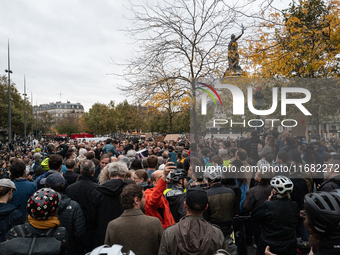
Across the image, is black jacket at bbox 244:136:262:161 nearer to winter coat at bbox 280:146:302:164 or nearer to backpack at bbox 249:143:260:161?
backpack at bbox 249:143:260:161

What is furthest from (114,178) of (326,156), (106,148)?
(106,148)

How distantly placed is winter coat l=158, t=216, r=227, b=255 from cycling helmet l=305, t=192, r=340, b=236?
0.81 meters

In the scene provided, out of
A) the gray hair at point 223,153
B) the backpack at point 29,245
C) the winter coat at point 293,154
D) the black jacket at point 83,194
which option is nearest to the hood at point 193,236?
the backpack at point 29,245

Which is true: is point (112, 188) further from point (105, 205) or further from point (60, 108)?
point (60, 108)

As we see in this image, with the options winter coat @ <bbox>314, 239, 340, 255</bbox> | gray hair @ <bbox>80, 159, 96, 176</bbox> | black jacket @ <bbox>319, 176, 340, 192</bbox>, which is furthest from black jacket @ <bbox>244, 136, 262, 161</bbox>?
winter coat @ <bbox>314, 239, 340, 255</bbox>


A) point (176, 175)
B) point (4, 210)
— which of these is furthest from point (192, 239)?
point (4, 210)

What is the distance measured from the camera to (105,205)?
3.63 meters

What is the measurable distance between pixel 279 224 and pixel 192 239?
1.58 meters

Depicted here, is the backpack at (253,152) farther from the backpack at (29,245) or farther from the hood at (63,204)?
the backpack at (29,245)

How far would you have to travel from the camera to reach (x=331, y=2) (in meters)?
6.48

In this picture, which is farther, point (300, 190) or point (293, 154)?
point (293, 154)

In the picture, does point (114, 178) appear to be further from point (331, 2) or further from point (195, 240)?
point (331, 2)

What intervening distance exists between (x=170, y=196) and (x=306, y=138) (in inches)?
162

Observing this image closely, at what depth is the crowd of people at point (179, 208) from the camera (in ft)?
7.27
